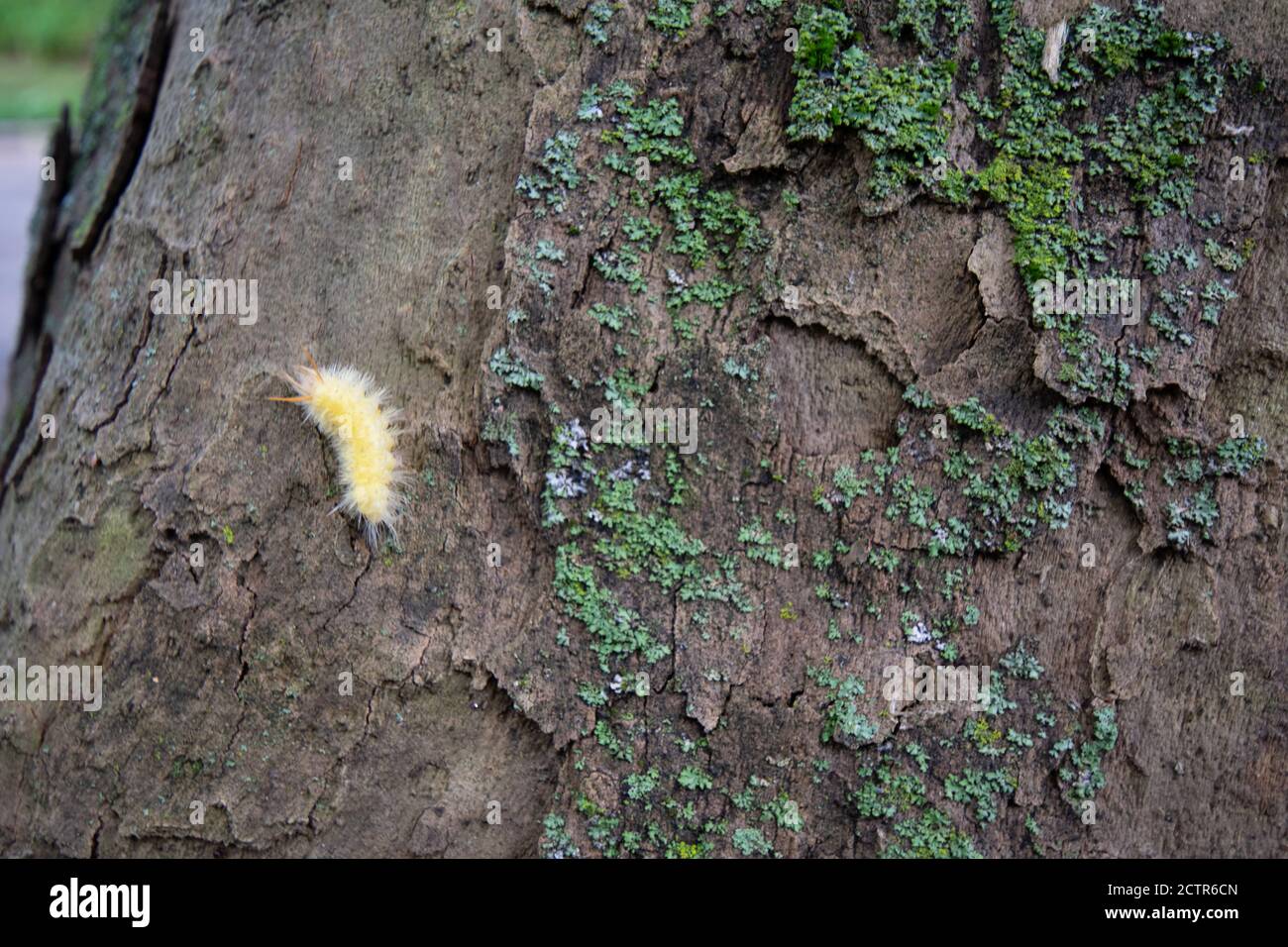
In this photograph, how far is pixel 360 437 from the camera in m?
2.36

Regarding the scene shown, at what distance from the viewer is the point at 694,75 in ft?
7.50

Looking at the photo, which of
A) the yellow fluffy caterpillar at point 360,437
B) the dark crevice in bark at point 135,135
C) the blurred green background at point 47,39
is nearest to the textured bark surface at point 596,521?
the yellow fluffy caterpillar at point 360,437

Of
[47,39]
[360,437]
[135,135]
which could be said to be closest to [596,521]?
[360,437]

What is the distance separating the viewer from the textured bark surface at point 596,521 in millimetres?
2264

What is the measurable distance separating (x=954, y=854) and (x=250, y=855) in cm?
175

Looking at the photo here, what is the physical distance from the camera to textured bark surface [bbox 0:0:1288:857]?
7.43ft

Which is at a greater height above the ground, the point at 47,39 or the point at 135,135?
the point at 47,39

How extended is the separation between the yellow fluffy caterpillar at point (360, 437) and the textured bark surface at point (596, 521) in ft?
0.17

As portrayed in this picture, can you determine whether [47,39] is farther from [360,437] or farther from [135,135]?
[360,437]

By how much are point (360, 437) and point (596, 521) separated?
24.4 inches

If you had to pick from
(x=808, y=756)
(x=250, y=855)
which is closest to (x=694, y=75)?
(x=808, y=756)

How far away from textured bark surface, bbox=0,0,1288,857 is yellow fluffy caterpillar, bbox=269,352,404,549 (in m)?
0.05

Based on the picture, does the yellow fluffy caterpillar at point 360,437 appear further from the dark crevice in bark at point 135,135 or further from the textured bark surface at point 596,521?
the dark crevice in bark at point 135,135

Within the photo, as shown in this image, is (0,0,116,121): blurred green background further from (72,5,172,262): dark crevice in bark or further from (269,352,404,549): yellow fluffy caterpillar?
(269,352,404,549): yellow fluffy caterpillar
